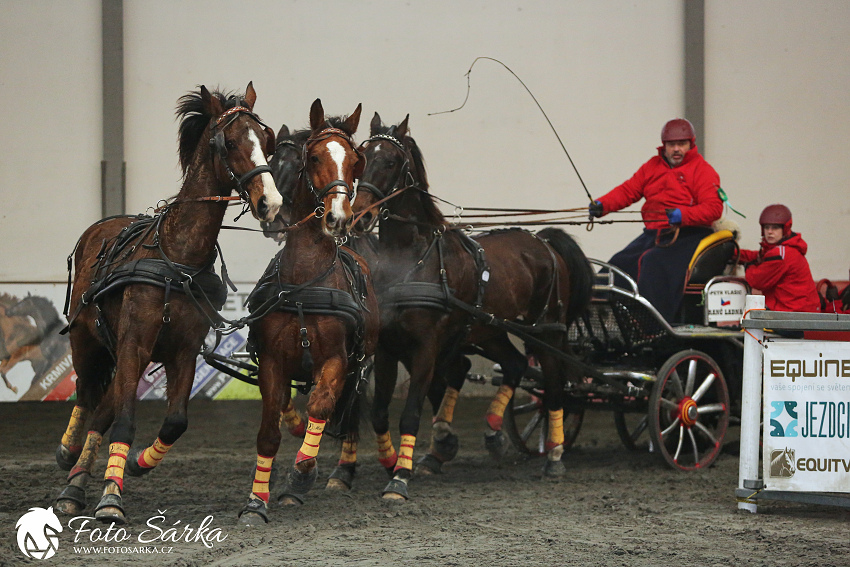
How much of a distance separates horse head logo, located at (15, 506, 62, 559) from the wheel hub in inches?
150

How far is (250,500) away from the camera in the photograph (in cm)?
425

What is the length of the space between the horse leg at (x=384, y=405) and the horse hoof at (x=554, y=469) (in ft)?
3.70

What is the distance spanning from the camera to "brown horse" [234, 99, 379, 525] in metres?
4.18

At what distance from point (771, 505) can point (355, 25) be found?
648 cm

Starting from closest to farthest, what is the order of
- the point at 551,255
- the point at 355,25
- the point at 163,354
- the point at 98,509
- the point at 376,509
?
the point at 98,509 → the point at 163,354 → the point at 376,509 → the point at 551,255 → the point at 355,25

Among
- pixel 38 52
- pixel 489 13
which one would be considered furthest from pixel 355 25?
pixel 38 52

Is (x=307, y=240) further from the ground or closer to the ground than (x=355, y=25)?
closer to the ground

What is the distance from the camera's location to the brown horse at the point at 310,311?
13.7 feet

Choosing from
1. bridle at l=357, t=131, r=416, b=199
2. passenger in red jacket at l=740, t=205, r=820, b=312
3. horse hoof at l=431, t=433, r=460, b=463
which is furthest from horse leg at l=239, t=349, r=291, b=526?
passenger in red jacket at l=740, t=205, r=820, b=312

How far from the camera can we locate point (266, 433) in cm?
423

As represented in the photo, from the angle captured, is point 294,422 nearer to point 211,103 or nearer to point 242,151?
point 242,151

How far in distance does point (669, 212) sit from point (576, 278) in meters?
0.76

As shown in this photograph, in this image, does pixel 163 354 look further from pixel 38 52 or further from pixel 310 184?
pixel 38 52

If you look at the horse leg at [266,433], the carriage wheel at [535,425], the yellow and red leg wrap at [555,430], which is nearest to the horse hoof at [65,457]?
the horse leg at [266,433]
